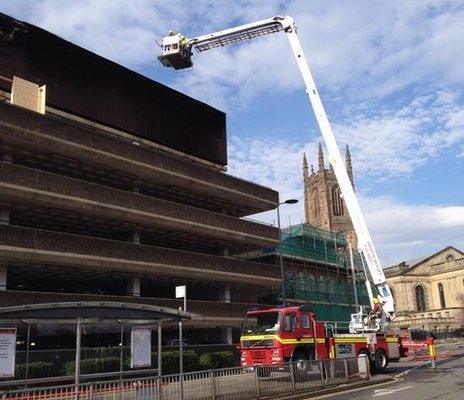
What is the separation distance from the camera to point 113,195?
3472 cm

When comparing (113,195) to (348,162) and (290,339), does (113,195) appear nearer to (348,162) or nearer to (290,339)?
(290,339)

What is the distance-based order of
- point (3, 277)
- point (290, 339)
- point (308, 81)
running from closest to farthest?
point (290, 339) → point (308, 81) → point (3, 277)

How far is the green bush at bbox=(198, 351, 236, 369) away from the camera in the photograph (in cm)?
3318

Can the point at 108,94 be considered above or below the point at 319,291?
above

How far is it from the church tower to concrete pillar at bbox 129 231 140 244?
99.4m

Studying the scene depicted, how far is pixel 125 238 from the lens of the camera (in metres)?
40.8

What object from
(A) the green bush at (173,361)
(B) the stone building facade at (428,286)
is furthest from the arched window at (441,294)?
(A) the green bush at (173,361)

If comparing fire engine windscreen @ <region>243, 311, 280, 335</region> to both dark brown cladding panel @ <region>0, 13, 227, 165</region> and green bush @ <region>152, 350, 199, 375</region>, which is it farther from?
dark brown cladding panel @ <region>0, 13, 227, 165</region>

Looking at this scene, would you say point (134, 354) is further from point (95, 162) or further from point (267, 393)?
point (95, 162)

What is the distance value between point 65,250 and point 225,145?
73.6ft

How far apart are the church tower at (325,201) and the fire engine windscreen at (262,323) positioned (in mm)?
112317

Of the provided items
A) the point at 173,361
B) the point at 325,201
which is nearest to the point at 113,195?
the point at 173,361

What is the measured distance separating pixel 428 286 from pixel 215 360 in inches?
3404

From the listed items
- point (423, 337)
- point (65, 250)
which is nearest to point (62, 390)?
point (65, 250)
